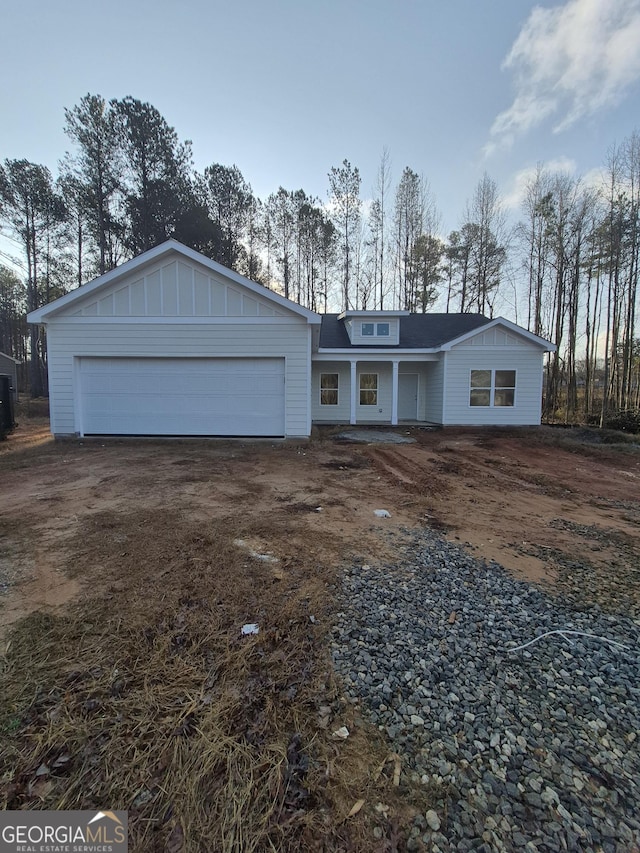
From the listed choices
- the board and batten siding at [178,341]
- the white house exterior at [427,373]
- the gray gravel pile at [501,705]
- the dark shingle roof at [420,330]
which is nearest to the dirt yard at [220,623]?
the gray gravel pile at [501,705]

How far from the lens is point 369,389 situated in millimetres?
14859

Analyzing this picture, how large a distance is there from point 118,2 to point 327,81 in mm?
5132

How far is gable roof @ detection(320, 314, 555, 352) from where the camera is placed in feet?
41.7

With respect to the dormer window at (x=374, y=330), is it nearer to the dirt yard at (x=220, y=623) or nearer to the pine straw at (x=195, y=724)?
the dirt yard at (x=220, y=623)

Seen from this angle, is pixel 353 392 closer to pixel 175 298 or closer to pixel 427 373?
pixel 427 373

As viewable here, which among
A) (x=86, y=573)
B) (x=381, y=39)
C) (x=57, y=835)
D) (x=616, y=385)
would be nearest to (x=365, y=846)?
(x=57, y=835)

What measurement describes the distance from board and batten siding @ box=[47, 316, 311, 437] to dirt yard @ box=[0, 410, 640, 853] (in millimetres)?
4224

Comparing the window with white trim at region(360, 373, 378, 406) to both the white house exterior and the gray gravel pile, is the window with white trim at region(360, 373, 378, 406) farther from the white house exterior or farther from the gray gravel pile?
the gray gravel pile

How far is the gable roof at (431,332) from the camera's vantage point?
12719mm

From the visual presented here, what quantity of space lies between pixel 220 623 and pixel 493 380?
514 inches

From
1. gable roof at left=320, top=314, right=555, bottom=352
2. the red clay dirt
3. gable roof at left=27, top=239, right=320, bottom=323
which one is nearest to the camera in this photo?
the red clay dirt

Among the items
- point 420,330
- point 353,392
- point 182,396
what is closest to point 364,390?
point 353,392

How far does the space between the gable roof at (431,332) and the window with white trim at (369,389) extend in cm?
128

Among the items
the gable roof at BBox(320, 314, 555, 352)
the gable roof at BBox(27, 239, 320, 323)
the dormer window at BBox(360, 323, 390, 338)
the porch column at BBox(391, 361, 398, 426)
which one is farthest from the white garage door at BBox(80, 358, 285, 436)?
the dormer window at BBox(360, 323, 390, 338)
